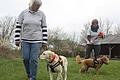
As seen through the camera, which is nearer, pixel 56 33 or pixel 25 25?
pixel 25 25

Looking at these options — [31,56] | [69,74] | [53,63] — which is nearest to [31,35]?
[31,56]

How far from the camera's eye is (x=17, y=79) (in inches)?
404

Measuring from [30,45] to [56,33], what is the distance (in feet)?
192

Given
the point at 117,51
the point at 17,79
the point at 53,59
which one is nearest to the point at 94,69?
the point at 17,79

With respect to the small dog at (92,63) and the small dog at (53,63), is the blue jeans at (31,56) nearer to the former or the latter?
the small dog at (53,63)

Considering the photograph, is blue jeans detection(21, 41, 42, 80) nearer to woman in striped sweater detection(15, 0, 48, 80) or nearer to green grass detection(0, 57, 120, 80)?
woman in striped sweater detection(15, 0, 48, 80)

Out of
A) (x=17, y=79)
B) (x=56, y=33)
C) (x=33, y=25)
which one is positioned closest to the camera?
(x=33, y=25)

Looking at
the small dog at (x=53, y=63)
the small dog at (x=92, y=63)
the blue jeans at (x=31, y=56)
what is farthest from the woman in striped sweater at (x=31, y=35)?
the small dog at (x=92, y=63)

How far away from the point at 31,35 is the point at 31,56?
0.49 metres

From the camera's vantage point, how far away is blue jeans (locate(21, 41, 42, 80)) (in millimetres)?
8148

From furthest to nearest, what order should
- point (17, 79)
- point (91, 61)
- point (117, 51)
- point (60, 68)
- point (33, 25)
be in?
1. point (117, 51)
2. point (91, 61)
3. point (17, 79)
4. point (60, 68)
5. point (33, 25)

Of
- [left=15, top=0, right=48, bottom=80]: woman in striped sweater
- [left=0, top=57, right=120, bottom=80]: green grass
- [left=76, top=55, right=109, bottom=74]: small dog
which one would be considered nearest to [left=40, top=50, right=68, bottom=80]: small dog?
[left=15, top=0, right=48, bottom=80]: woman in striped sweater

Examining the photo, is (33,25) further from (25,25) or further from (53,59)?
(53,59)

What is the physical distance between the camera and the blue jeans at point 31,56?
8.15 metres
